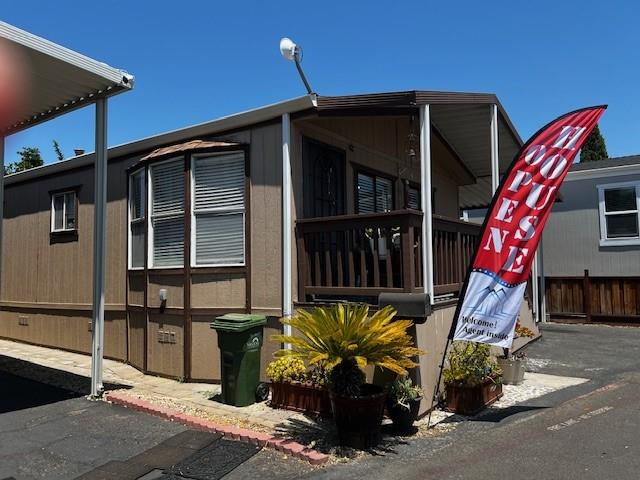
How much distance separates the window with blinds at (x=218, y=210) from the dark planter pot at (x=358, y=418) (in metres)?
3.11

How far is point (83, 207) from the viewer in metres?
10.6

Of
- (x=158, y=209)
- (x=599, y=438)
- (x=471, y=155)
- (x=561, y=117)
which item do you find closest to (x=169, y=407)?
(x=158, y=209)

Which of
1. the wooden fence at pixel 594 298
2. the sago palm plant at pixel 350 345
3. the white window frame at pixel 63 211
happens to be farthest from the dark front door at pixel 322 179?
the wooden fence at pixel 594 298

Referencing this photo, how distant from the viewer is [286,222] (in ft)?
23.4

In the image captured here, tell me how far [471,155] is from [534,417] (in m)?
6.94

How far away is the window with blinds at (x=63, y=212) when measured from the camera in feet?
35.9

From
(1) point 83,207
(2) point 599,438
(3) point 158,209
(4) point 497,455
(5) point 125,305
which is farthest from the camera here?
(1) point 83,207

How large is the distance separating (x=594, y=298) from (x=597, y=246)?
5.09 ft

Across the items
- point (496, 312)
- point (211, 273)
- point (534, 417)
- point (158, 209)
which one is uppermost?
point (158, 209)

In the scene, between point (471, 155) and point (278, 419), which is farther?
point (471, 155)

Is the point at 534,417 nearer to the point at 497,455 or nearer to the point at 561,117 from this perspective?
the point at 497,455

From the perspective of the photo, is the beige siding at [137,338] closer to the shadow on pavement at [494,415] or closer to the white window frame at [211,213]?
the white window frame at [211,213]

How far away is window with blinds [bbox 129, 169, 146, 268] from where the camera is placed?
8.84 meters

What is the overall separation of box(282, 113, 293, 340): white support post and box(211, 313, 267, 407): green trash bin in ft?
1.96
